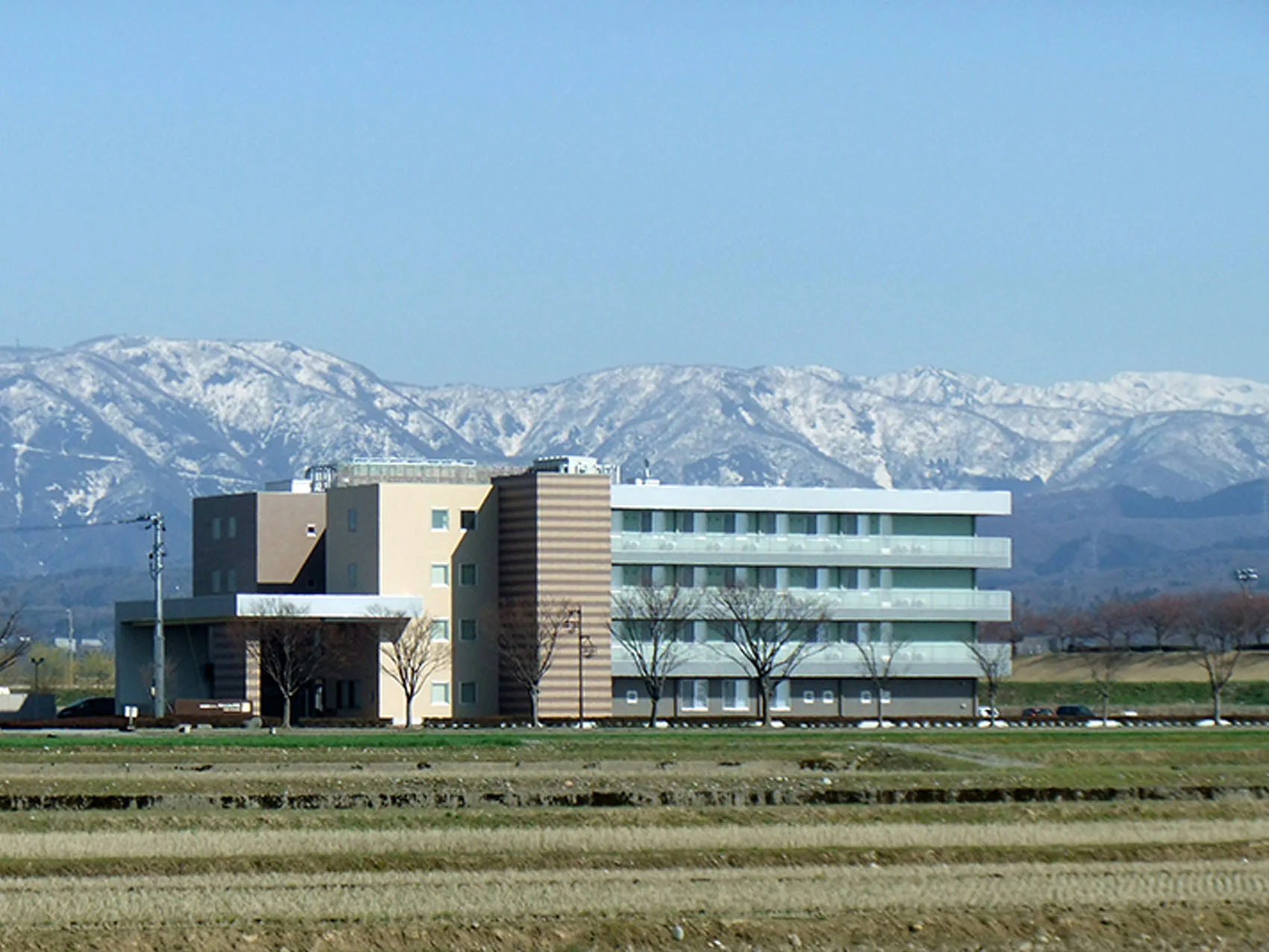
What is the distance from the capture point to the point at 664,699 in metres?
124

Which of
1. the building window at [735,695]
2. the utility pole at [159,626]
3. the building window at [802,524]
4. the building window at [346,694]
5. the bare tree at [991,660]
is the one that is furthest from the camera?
the bare tree at [991,660]

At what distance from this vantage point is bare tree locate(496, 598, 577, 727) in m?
113

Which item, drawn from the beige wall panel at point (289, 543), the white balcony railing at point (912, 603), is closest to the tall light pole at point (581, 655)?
the white balcony railing at point (912, 603)

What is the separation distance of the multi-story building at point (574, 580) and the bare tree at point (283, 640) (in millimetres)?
645

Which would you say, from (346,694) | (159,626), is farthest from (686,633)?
(159,626)

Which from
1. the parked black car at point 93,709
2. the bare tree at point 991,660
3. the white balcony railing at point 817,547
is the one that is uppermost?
the white balcony railing at point 817,547

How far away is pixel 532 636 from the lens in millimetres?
113250

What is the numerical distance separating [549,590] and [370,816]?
73.9 meters

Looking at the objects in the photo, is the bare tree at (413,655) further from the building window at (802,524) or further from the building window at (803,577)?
the building window at (802,524)

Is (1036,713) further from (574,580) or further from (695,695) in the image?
(574,580)

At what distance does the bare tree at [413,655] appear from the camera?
110562 mm

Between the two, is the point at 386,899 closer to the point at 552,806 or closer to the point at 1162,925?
the point at 1162,925

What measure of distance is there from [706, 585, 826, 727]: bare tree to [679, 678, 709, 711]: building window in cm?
229

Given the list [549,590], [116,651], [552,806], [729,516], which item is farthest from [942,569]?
[552,806]
